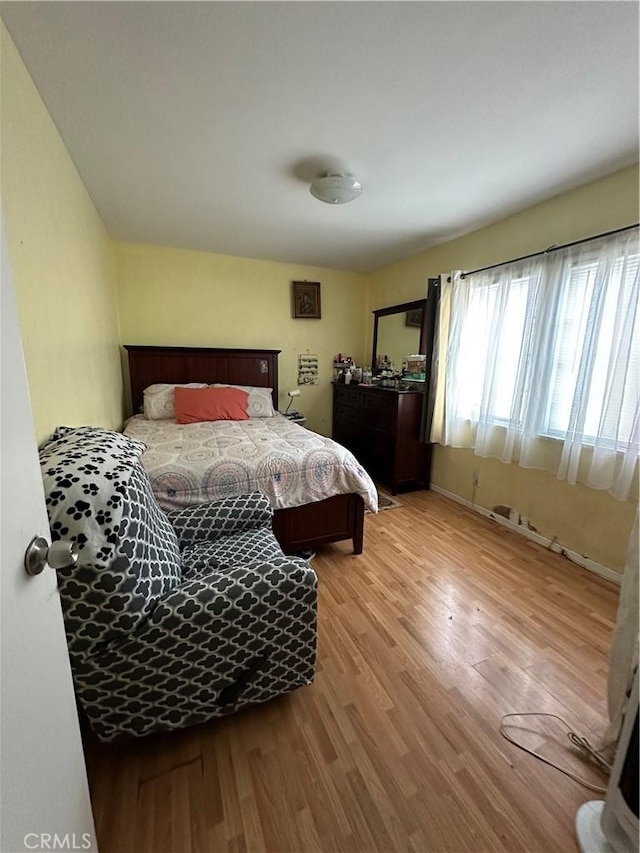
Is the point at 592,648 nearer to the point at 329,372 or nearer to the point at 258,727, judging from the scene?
the point at 258,727

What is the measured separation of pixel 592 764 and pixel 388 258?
3.79 meters

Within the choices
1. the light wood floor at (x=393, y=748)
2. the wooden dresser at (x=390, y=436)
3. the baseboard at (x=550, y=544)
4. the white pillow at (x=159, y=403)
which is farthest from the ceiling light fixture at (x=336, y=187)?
the baseboard at (x=550, y=544)

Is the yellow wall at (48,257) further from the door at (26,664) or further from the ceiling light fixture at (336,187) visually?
the ceiling light fixture at (336,187)

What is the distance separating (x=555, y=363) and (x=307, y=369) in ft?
8.33

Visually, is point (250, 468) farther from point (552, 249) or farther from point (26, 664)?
point (552, 249)

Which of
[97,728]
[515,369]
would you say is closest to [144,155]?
[97,728]

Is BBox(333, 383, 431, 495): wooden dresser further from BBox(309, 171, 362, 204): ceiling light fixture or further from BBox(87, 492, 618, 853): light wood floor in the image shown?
BBox(309, 171, 362, 204): ceiling light fixture

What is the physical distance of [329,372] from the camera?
4.20m

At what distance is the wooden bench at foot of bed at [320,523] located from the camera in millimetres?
2033

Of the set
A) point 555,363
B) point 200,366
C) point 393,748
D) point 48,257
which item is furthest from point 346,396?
point 393,748

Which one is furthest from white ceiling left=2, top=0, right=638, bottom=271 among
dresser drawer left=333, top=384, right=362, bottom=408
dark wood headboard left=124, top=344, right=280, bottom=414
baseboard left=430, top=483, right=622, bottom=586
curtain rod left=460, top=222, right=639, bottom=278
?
baseboard left=430, top=483, right=622, bottom=586

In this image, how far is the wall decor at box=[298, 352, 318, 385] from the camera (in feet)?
13.2

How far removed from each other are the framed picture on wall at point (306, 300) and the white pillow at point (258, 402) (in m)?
1.08

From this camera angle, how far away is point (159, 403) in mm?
3080
